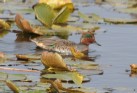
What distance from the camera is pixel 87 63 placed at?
868cm

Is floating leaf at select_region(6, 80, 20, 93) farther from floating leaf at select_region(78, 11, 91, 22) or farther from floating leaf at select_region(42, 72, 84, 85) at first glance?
floating leaf at select_region(78, 11, 91, 22)

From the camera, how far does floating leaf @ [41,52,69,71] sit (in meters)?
7.93

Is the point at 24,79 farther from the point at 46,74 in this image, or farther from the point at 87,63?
the point at 87,63

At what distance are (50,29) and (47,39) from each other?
3.57 ft

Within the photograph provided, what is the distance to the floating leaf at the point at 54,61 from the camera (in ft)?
26.0

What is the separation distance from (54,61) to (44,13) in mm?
3616

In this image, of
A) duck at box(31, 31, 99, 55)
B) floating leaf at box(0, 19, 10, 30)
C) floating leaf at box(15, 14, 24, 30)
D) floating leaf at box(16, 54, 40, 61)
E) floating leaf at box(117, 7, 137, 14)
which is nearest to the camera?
floating leaf at box(16, 54, 40, 61)

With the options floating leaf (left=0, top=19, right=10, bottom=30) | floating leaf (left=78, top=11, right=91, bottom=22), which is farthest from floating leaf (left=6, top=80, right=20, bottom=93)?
floating leaf (left=78, top=11, right=91, bottom=22)

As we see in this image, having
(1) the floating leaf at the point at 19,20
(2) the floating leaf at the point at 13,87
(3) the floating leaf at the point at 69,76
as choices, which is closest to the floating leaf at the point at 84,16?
(1) the floating leaf at the point at 19,20

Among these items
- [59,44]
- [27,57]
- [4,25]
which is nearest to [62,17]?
[4,25]

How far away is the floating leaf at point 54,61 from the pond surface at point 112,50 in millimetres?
422

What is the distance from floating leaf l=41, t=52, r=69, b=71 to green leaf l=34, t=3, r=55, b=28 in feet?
11.2

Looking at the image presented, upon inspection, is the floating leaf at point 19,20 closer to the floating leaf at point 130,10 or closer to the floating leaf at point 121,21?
the floating leaf at point 121,21

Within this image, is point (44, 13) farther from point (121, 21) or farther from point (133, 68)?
point (133, 68)
